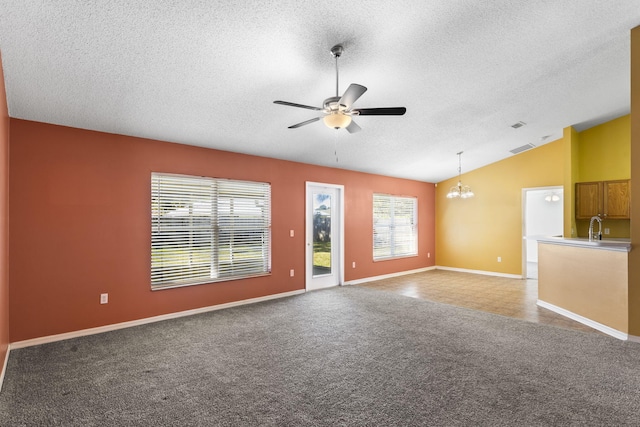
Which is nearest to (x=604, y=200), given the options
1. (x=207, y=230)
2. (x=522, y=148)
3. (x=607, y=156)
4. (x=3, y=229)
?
(x=607, y=156)

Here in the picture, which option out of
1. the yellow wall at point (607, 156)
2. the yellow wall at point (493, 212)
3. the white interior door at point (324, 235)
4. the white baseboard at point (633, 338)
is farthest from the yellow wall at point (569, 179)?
the white interior door at point (324, 235)

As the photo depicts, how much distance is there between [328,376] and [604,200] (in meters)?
6.50

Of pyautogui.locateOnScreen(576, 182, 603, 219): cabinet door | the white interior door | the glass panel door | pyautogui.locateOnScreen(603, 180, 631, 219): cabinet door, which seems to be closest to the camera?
pyautogui.locateOnScreen(603, 180, 631, 219): cabinet door

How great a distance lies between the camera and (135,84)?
10.7 ft

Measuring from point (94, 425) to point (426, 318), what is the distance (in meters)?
3.84

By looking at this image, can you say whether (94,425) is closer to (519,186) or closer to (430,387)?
(430,387)

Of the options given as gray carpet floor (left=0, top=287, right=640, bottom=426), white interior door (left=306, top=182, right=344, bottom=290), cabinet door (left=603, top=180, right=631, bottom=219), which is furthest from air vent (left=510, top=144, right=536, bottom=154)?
gray carpet floor (left=0, top=287, right=640, bottom=426)

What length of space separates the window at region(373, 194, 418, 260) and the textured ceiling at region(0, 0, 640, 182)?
305 cm

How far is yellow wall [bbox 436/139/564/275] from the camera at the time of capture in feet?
24.1

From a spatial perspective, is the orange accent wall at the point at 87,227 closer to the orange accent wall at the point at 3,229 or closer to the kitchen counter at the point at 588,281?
the orange accent wall at the point at 3,229

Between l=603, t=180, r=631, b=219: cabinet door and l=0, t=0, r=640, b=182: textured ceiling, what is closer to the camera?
l=0, t=0, r=640, b=182: textured ceiling

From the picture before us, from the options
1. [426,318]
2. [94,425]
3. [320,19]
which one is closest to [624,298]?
[426,318]

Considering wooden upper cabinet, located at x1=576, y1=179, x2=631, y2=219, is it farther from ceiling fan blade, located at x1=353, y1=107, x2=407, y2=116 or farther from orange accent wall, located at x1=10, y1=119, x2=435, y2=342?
orange accent wall, located at x1=10, y1=119, x2=435, y2=342

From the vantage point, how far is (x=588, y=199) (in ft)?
20.7
